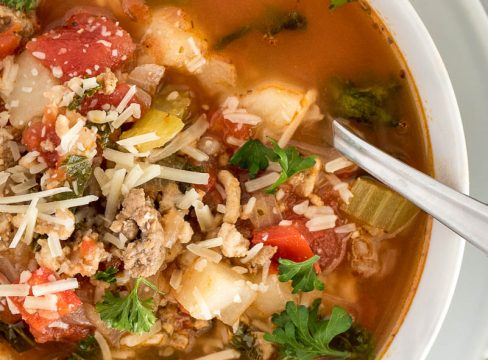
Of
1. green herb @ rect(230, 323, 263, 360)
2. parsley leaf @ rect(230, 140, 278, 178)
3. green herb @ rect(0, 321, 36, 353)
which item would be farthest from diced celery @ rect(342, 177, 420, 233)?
green herb @ rect(0, 321, 36, 353)

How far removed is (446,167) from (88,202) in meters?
1.25

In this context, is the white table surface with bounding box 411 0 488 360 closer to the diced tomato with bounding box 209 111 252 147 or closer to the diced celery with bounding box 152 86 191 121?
the diced tomato with bounding box 209 111 252 147

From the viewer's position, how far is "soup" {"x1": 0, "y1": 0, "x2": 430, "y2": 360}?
7.92ft

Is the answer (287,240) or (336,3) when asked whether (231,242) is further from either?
(336,3)

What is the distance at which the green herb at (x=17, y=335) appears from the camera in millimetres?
2631

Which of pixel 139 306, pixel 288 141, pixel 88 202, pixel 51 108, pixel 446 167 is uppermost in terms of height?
pixel 446 167

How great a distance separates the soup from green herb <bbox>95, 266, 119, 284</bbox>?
0.01 m

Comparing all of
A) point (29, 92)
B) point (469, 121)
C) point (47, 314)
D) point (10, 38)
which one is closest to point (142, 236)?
point (47, 314)

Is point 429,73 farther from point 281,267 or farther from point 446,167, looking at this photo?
point 281,267

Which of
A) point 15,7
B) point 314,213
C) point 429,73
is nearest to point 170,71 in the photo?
point 15,7

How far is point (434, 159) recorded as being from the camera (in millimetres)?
2582

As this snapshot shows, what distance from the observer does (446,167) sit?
2.50 metres

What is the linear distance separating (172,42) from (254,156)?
21.0 inches

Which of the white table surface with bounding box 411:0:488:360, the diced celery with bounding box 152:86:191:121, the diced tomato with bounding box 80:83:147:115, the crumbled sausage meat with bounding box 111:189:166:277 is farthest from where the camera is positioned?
the white table surface with bounding box 411:0:488:360
